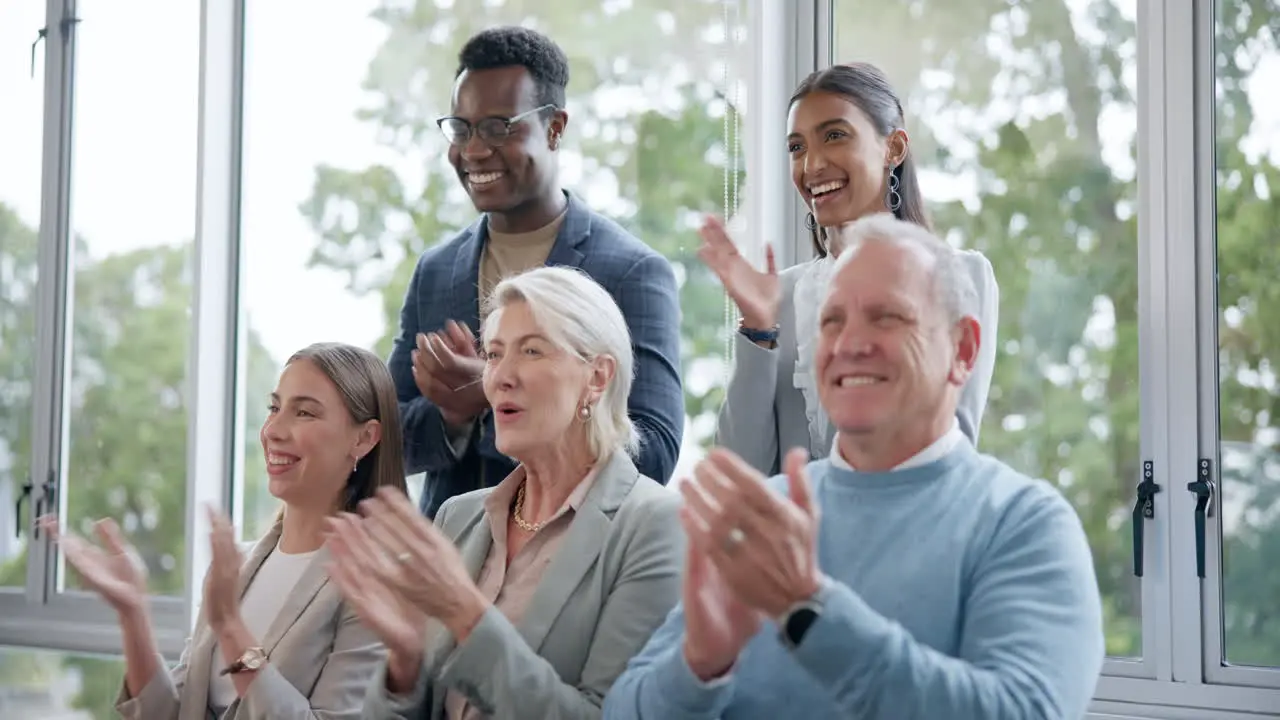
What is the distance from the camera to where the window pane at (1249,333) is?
8.47ft

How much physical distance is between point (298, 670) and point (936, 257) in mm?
1235

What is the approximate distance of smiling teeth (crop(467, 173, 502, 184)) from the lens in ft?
8.32

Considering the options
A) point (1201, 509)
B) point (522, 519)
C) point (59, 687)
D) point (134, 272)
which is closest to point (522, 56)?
point (522, 519)

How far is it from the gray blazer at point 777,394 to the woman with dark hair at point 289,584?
2.11ft

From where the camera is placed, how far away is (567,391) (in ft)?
6.97

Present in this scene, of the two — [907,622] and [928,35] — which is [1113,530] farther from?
[907,622]

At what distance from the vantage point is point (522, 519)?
84.9 inches

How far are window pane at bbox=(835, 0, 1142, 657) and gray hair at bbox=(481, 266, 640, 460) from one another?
1014 millimetres

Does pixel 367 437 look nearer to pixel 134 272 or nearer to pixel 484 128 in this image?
pixel 484 128

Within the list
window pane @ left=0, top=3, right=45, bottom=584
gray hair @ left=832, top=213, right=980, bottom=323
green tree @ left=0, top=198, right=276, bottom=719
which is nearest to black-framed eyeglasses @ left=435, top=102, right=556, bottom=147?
gray hair @ left=832, top=213, right=980, bottom=323

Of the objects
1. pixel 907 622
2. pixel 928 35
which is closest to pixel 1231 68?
pixel 928 35

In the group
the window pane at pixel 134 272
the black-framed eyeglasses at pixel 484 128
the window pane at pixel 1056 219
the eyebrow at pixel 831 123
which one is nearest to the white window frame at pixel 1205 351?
the window pane at pixel 1056 219

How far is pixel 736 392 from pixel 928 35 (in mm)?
1190

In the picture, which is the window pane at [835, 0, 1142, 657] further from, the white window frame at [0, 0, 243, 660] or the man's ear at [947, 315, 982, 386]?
the white window frame at [0, 0, 243, 660]
